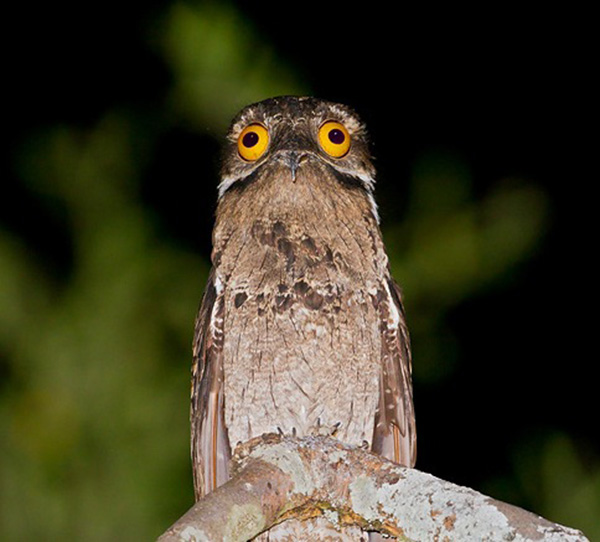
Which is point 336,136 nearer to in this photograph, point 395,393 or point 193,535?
point 395,393

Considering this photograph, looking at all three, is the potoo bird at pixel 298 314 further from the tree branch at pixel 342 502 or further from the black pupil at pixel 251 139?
the tree branch at pixel 342 502

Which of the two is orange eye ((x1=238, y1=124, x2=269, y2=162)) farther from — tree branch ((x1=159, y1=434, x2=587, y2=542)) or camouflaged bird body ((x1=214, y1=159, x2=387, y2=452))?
tree branch ((x1=159, y1=434, x2=587, y2=542))

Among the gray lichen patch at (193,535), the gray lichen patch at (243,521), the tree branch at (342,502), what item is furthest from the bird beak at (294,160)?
the gray lichen patch at (193,535)

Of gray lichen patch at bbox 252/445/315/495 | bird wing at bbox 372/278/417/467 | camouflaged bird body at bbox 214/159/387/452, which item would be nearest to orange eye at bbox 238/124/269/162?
camouflaged bird body at bbox 214/159/387/452

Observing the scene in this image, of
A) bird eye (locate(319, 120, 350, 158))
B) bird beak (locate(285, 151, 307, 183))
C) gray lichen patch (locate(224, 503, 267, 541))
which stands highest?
bird eye (locate(319, 120, 350, 158))

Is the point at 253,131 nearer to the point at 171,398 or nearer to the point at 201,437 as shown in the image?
the point at 201,437

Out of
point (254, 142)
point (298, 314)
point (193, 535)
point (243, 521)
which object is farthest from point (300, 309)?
point (193, 535)

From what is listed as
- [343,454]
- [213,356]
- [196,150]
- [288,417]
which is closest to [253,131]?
[213,356]
